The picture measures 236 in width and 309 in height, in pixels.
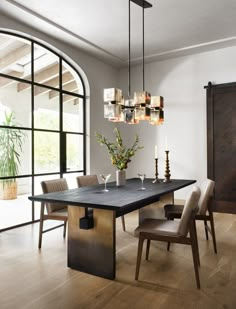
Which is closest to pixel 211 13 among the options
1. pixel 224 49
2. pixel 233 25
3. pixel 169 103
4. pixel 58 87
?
pixel 233 25

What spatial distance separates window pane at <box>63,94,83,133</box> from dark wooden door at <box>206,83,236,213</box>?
2560 mm

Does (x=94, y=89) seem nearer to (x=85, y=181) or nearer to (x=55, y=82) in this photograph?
(x=55, y=82)

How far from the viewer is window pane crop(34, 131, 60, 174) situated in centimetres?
467

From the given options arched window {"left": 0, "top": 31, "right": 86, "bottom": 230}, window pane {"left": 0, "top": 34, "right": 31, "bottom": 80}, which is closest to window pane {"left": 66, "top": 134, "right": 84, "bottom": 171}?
arched window {"left": 0, "top": 31, "right": 86, "bottom": 230}

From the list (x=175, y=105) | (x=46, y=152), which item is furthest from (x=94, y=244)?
(x=175, y=105)

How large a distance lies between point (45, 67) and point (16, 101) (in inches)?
34.9

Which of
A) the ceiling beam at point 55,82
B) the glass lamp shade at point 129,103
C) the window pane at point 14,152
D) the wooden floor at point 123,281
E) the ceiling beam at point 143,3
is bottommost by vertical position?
the wooden floor at point 123,281

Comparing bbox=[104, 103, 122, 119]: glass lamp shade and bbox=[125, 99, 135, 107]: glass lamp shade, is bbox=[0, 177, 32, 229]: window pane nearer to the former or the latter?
bbox=[104, 103, 122, 119]: glass lamp shade

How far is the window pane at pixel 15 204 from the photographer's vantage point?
165 inches

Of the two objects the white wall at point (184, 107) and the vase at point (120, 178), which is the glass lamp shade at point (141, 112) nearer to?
the vase at point (120, 178)

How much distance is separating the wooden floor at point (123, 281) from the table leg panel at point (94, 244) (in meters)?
0.09

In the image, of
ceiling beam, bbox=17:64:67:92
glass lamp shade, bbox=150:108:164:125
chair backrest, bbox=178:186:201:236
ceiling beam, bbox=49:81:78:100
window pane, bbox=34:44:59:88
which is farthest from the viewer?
ceiling beam, bbox=49:81:78:100

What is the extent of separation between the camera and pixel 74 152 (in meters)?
5.48

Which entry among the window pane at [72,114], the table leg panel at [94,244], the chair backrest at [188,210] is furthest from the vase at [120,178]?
the window pane at [72,114]
